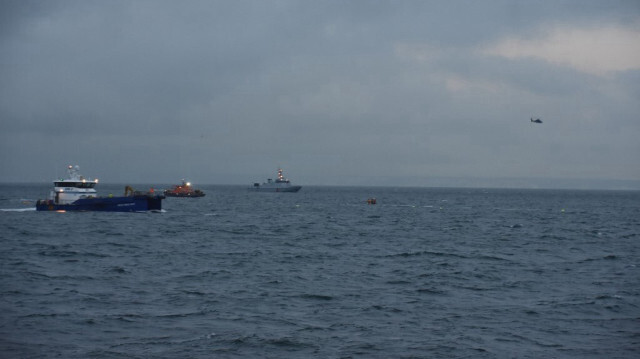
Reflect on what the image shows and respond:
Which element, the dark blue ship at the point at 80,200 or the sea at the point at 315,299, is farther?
the dark blue ship at the point at 80,200

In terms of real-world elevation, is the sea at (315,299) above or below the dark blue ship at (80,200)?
below

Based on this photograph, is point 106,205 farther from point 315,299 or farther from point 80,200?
point 315,299

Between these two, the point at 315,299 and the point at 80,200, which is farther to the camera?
the point at 80,200

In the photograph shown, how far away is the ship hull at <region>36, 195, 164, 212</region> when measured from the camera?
80.2m

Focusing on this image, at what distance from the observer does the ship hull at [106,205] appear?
8019 centimetres

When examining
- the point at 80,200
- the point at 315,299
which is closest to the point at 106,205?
the point at 80,200

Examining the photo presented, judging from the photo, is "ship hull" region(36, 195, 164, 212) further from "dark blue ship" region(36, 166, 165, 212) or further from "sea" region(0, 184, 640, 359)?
"sea" region(0, 184, 640, 359)

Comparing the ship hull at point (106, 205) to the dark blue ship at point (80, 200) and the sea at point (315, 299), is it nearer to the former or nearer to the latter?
the dark blue ship at point (80, 200)

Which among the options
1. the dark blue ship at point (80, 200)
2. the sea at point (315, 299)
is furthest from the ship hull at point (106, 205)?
the sea at point (315, 299)

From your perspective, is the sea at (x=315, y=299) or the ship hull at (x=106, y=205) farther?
Answer: the ship hull at (x=106, y=205)

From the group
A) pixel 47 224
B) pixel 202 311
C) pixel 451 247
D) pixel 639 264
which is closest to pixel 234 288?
pixel 202 311

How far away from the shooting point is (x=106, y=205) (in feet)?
269

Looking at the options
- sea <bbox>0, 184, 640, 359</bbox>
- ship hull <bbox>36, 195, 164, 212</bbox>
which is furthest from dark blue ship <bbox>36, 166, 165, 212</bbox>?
sea <bbox>0, 184, 640, 359</bbox>

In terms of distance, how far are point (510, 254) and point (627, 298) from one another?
17770mm
